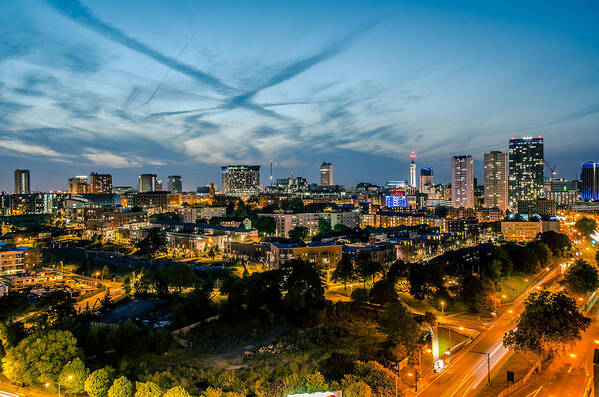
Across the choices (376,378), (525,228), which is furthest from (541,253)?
(376,378)

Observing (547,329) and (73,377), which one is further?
(547,329)

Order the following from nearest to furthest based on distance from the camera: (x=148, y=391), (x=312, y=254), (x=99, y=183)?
(x=148, y=391) < (x=312, y=254) < (x=99, y=183)

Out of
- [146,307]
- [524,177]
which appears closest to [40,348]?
[146,307]

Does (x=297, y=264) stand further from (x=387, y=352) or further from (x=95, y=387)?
(x=95, y=387)

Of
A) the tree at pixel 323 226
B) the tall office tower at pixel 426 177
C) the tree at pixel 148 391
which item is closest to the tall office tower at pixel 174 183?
the tall office tower at pixel 426 177

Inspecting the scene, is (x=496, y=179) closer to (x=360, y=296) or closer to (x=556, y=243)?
(x=556, y=243)

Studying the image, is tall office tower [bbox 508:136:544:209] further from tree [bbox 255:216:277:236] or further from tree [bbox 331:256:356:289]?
tree [bbox 331:256:356:289]

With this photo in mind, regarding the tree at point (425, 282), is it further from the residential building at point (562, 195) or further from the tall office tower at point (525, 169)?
the residential building at point (562, 195)
